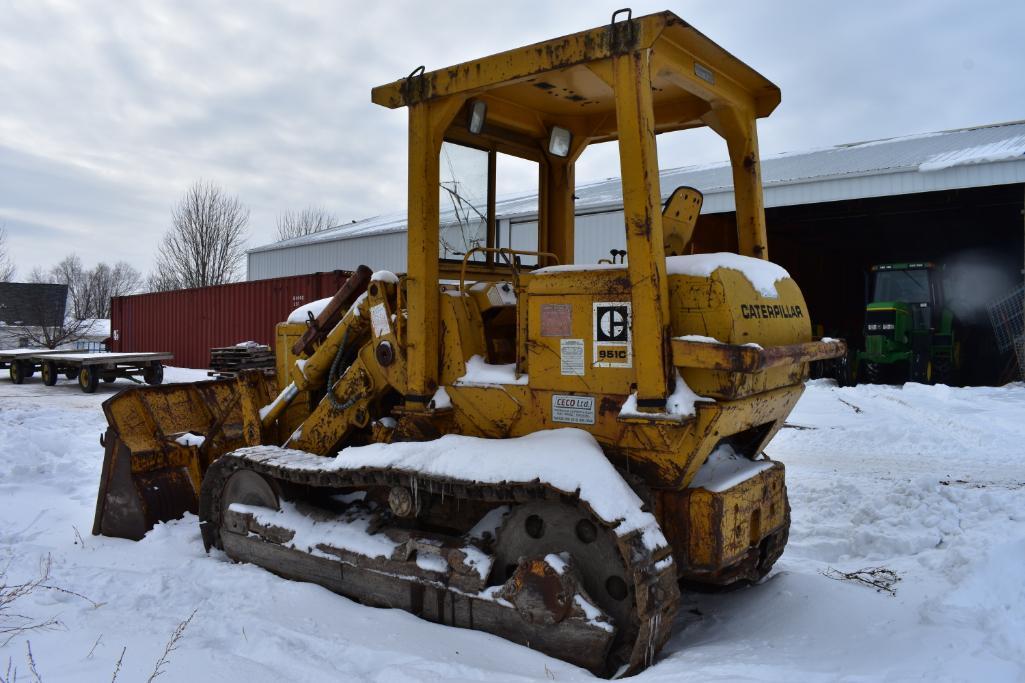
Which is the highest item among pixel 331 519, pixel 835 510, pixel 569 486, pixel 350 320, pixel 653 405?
pixel 350 320

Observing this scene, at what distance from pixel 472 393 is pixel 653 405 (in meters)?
1.13

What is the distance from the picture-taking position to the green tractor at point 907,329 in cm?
1725

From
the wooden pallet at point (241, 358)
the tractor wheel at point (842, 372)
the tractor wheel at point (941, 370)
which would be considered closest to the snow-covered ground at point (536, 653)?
the wooden pallet at point (241, 358)

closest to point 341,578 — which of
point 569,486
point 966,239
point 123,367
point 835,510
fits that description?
point 569,486

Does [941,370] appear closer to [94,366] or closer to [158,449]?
[158,449]

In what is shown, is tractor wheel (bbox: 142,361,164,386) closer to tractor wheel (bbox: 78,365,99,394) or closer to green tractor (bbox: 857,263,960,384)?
tractor wheel (bbox: 78,365,99,394)

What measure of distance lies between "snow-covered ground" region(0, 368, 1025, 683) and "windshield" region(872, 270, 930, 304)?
12.3 m

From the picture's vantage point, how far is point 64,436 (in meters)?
8.90

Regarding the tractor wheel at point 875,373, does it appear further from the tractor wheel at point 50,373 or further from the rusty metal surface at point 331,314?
the tractor wheel at point 50,373

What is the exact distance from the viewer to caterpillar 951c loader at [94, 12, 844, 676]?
349 centimetres

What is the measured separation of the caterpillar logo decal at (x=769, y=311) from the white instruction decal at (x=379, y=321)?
6.66 ft

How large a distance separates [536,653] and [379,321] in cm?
212

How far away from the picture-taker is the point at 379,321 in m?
4.67

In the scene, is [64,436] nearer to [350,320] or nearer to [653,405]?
[350,320]
